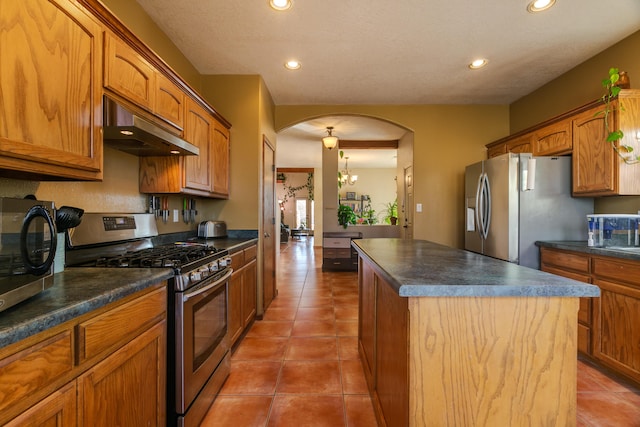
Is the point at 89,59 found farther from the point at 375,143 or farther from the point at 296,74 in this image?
the point at 375,143

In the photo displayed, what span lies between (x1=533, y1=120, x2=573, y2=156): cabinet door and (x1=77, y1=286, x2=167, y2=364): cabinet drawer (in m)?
3.47

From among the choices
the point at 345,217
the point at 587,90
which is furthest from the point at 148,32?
the point at 345,217

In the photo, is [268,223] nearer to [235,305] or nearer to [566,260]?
[235,305]

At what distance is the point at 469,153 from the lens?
4215mm

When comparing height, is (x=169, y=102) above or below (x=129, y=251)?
above

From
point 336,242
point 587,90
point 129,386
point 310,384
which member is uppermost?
point 587,90

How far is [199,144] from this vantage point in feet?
8.61

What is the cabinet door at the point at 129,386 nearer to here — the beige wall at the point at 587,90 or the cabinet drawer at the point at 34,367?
the cabinet drawer at the point at 34,367

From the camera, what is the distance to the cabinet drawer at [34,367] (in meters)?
0.72

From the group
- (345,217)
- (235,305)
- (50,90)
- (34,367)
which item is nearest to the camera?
(34,367)

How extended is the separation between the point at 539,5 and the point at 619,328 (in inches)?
92.4

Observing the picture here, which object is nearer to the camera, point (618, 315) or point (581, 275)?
point (618, 315)

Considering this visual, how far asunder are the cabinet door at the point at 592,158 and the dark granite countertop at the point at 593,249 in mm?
480

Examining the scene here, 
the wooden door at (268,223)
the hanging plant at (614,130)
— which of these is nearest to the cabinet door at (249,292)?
the wooden door at (268,223)
